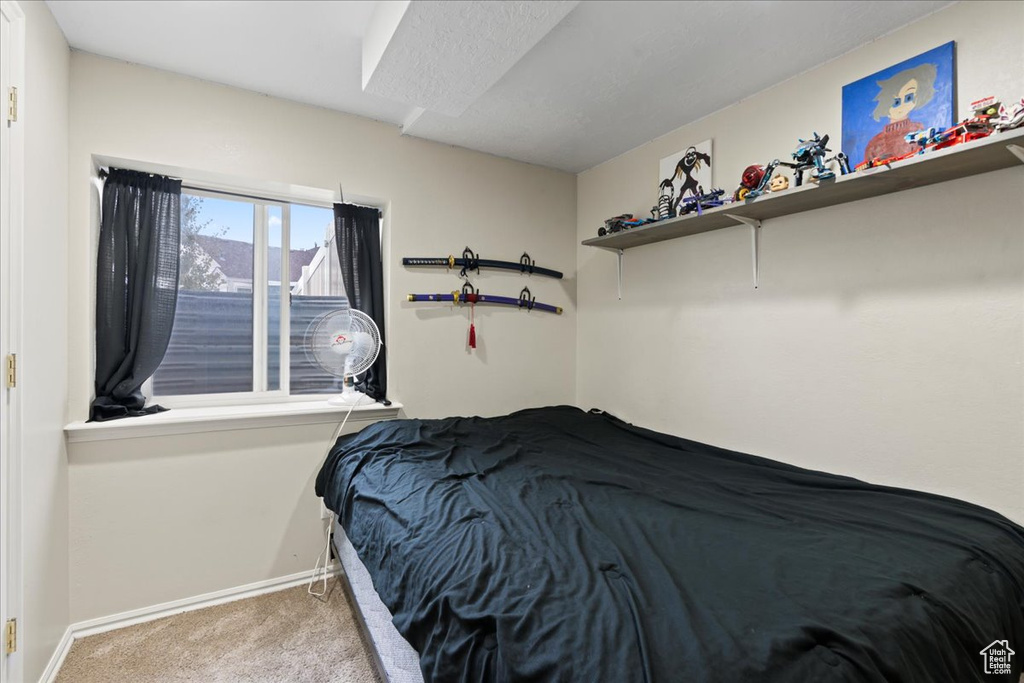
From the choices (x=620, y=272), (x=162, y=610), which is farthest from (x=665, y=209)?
(x=162, y=610)

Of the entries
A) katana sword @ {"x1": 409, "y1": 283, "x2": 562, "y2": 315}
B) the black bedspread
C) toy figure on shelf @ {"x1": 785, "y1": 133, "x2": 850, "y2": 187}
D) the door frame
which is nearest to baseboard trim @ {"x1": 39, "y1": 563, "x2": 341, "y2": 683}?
the door frame

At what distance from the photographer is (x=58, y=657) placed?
1.76 meters

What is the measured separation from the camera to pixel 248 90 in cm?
227

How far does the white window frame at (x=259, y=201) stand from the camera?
7.26ft

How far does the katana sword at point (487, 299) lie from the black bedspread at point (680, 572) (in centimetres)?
115

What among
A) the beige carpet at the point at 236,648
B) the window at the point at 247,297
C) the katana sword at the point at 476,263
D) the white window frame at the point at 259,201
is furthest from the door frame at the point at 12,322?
the katana sword at the point at 476,263

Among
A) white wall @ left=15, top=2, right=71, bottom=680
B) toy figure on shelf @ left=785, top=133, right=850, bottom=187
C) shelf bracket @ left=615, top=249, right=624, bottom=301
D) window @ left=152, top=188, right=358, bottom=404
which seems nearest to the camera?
white wall @ left=15, top=2, right=71, bottom=680

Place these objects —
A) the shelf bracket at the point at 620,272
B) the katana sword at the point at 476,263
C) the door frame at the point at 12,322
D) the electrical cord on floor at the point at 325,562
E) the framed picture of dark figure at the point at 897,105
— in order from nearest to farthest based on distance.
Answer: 1. the door frame at the point at 12,322
2. the framed picture of dark figure at the point at 897,105
3. the electrical cord on floor at the point at 325,562
4. the katana sword at the point at 476,263
5. the shelf bracket at the point at 620,272

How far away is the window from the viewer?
2.39m

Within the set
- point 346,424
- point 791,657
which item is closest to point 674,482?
point 791,657

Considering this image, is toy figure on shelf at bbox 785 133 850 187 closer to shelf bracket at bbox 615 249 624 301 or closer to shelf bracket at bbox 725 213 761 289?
shelf bracket at bbox 725 213 761 289

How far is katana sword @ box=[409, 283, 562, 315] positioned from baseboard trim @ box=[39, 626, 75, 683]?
2.09 m

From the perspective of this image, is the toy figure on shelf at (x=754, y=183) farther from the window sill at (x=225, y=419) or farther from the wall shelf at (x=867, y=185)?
the window sill at (x=225, y=419)

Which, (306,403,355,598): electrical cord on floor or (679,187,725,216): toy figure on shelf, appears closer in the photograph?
(679,187,725,216): toy figure on shelf
